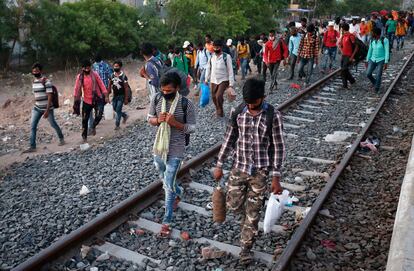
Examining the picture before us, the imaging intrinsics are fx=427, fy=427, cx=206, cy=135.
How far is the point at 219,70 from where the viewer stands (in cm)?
892

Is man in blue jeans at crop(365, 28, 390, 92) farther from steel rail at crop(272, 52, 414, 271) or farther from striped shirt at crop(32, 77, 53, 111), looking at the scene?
striped shirt at crop(32, 77, 53, 111)

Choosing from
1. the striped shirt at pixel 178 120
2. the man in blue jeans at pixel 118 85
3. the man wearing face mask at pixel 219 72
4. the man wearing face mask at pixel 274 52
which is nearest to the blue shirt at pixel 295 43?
the man wearing face mask at pixel 274 52

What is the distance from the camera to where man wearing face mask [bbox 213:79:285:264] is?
12.4 feet

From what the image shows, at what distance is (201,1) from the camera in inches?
859

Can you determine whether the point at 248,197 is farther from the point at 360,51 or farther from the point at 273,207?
the point at 360,51

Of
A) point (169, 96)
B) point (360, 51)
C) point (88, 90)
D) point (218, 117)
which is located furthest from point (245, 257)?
point (360, 51)

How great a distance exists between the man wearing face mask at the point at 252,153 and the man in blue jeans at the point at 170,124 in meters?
0.62

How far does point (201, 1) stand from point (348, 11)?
1539 inches

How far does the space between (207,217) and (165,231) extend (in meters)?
0.64

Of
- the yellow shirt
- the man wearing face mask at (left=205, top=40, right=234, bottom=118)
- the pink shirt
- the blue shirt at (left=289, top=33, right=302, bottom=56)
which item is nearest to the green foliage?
the yellow shirt

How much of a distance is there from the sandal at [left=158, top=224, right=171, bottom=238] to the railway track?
0.28ft

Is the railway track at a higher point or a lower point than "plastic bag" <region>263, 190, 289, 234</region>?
lower

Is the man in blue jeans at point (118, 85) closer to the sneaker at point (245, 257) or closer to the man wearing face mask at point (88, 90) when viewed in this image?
the man wearing face mask at point (88, 90)

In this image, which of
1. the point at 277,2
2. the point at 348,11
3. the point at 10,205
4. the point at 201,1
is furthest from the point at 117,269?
the point at 348,11
